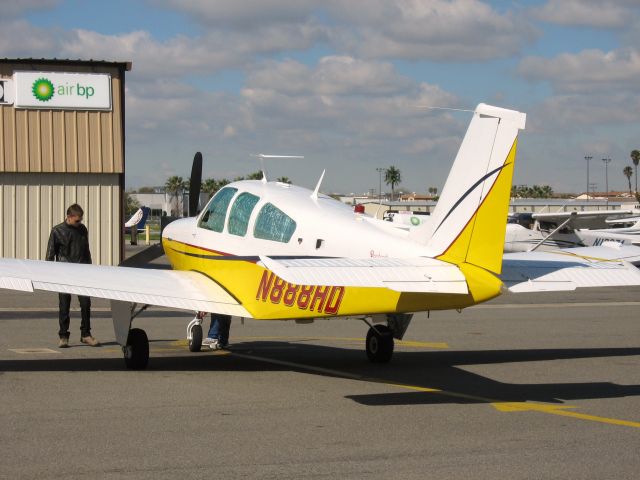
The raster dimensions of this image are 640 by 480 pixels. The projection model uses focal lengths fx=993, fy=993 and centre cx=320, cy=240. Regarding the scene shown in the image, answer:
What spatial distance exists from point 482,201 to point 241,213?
3.68m

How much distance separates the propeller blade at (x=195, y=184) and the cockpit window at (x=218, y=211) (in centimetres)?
357

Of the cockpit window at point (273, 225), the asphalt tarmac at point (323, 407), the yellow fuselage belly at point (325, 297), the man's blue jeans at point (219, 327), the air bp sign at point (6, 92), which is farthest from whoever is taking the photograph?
the air bp sign at point (6, 92)

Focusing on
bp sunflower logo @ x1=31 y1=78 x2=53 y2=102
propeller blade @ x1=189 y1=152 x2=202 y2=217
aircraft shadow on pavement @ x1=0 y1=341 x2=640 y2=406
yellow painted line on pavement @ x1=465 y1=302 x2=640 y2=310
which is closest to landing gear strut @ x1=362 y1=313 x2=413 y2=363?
aircraft shadow on pavement @ x1=0 y1=341 x2=640 y2=406

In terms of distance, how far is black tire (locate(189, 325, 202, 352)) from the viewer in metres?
13.6

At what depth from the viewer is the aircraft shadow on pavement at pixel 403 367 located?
10188 mm

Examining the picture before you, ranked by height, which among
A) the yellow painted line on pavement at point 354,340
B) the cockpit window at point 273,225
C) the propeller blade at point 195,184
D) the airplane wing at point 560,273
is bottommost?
the yellow painted line on pavement at point 354,340

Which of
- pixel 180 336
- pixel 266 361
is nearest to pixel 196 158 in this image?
pixel 180 336

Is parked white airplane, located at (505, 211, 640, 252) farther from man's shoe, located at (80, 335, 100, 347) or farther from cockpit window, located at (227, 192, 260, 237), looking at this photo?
cockpit window, located at (227, 192, 260, 237)

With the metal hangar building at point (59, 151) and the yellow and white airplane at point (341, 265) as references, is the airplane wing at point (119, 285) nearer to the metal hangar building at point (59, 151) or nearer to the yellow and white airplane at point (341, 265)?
the yellow and white airplane at point (341, 265)

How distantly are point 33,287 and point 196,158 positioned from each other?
7.87m

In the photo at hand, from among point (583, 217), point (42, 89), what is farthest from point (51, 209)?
point (583, 217)

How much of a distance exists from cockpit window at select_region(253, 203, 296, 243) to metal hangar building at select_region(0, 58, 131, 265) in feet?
59.4

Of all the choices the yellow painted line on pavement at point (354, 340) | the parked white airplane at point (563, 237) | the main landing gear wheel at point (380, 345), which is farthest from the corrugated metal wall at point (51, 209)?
the main landing gear wheel at point (380, 345)

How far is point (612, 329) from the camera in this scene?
17297 mm
